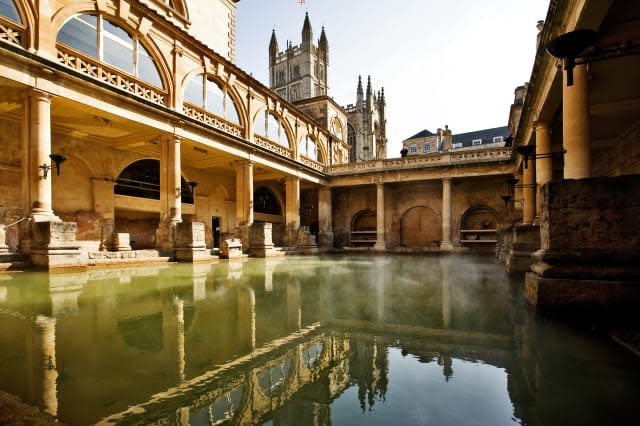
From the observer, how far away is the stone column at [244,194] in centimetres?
1600

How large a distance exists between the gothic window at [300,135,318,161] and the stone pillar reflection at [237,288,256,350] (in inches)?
706

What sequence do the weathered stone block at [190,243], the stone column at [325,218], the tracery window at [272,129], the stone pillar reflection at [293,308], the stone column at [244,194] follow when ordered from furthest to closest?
1. the stone column at [325,218]
2. the tracery window at [272,129]
3. the stone column at [244,194]
4. the weathered stone block at [190,243]
5. the stone pillar reflection at [293,308]

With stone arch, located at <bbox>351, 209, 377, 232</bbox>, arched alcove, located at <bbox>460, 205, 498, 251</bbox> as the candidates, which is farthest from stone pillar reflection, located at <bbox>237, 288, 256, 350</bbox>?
stone arch, located at <bbox>351, 209, 377, 232</bbox>

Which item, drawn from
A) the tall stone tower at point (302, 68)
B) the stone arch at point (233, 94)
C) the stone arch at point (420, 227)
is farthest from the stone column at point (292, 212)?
the tall stone tower at point (302, 68)

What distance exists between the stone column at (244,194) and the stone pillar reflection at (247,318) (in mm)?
11132

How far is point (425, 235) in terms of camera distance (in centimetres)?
2339

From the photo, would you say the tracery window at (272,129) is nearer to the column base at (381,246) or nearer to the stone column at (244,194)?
the stone column at (244,194)

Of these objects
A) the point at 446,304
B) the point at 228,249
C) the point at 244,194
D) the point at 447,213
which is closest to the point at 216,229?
the point at 244,194

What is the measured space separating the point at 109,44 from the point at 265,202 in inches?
592

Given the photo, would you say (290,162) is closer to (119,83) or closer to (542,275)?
(119,83)

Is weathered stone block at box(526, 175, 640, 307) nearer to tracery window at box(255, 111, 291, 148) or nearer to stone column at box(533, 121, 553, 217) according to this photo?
stone column at box(533, 121, 553, 217)

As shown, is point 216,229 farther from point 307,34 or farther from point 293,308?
point 307,34

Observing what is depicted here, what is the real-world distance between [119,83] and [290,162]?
32.4 ft

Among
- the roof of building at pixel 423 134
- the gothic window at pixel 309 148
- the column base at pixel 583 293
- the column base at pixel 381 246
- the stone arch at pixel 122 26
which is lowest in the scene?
the column base at pixel 381 246
